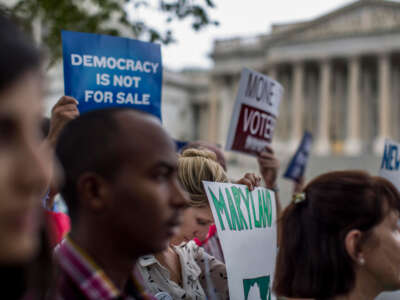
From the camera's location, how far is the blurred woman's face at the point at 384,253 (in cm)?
260

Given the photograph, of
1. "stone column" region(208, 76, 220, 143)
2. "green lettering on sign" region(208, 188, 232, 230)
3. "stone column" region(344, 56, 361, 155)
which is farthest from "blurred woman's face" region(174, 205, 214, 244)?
"stone column" region(208, 76, 220, 143)

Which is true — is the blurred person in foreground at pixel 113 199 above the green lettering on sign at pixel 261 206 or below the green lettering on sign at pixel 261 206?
above

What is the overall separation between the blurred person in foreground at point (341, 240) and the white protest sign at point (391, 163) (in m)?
2.37

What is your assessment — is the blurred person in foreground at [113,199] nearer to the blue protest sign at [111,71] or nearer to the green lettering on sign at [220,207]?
the green lettering on sign at [220,207]

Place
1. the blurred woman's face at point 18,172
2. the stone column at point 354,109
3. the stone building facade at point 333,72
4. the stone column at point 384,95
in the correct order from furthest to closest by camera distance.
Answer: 1. the stone column at point 354,109
2. the stone building facade at point 333,72
3. the stone column at point 384,95
4. the blurred woman's face at point 18,172

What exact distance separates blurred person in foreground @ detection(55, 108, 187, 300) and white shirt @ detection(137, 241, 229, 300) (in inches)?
51.3

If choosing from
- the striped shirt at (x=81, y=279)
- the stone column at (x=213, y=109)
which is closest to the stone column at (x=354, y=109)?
the stone column at (x=213, y=109)

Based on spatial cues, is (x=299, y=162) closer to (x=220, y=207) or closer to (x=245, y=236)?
(x=245, y=236)

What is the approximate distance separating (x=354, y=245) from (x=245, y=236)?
3.57 ft

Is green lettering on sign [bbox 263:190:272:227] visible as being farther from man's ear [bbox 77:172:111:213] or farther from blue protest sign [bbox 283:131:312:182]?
blue protest sign [bbox 283:131:312:182]

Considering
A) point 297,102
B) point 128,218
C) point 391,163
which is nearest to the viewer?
point 128,218

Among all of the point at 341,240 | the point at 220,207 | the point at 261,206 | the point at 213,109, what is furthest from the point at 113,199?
the point at 213,109

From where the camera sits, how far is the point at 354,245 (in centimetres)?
→ 254

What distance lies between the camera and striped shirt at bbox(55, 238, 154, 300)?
159 centimetres
